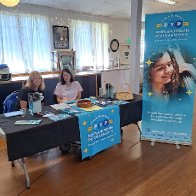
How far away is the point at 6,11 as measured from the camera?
4746mm

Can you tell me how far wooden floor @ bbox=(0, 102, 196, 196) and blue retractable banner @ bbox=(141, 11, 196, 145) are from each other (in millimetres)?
284

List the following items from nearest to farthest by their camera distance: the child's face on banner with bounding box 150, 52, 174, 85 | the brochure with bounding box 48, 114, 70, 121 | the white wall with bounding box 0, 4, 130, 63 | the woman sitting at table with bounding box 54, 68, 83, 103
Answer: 1. the brochure with bounding box 48, 114, 70, 121
2. the child's face on banner with bounding box 150, 52, 174, 85
3. the woman sitting at table with bounding box 54, 68, 83, 103
4. the white wall with bounding box 0, 4, 130, 63

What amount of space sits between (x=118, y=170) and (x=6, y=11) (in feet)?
13.4

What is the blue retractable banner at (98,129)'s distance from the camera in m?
2.49

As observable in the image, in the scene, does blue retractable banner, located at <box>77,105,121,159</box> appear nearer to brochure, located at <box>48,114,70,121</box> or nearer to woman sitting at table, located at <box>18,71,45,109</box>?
brochure, located at <box>48,114,70,121</box>

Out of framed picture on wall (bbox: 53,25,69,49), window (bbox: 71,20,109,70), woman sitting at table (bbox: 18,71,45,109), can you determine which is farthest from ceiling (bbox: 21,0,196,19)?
woman sitting at table (bbox: 18,71,45,109)

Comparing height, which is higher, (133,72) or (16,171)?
(133,72)

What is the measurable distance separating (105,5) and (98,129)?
399 centimetres

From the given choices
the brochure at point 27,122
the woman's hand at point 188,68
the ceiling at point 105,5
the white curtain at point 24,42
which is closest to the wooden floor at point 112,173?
the brochure at point 27,122

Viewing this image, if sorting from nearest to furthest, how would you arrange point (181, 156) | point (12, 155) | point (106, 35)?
1. point (12, 155)
2. point (181, 156)
3. point (106, 35)

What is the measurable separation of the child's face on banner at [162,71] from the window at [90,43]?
3.42m

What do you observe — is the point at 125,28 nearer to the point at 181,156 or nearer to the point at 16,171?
the point at 181,156

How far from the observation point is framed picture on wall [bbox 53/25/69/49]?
5.61 m

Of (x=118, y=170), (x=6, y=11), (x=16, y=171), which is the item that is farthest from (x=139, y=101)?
(x=6, y=11)
